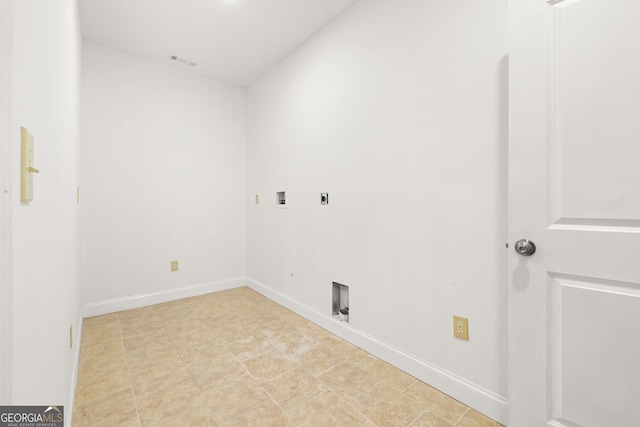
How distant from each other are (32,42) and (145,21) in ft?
7.62

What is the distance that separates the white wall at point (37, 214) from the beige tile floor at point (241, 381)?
1.97 feet

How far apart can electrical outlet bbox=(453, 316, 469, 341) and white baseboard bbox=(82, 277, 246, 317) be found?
9.46ft

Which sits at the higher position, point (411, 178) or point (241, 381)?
point (411, 178)

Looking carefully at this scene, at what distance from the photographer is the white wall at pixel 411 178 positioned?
4.99ft

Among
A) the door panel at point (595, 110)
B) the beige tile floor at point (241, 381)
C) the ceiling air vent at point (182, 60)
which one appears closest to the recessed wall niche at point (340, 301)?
the beige tile floor at point (241, 381)

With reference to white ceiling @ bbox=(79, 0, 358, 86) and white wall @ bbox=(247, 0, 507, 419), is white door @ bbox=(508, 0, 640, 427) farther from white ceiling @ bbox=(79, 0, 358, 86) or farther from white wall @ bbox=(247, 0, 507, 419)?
white ceiling @ bbox=(79, 0, 358, 86)

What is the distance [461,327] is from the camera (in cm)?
163

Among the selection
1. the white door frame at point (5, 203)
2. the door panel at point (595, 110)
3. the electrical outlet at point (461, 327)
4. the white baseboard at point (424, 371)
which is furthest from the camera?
the electrical outlet at point (461, 327)

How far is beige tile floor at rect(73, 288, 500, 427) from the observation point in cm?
150

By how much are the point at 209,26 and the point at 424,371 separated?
3274 millimetres

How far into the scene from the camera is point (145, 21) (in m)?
2.54

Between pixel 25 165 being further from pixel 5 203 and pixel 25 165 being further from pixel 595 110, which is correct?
pixel 595 110

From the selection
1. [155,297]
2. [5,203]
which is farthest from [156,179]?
[5,203]

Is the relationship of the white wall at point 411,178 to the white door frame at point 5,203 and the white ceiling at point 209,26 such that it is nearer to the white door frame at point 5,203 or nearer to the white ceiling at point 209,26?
the white ceiling at point 209,26
